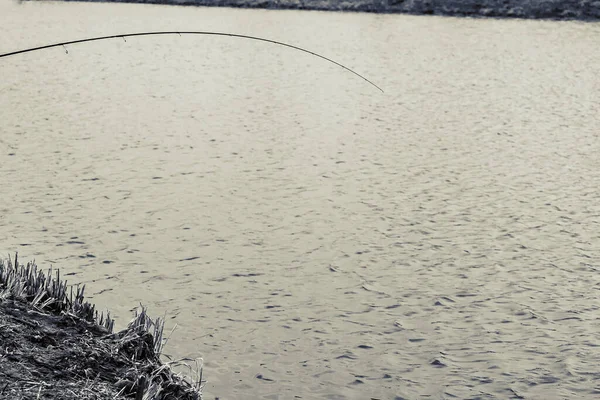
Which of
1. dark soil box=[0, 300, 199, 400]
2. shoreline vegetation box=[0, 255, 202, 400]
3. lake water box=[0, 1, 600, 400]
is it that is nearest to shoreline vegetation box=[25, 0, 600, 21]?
lake water box=[0, 1, 600, 400]

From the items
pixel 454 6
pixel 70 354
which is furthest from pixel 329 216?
pixel 454 6

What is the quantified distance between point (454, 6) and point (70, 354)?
25131mm

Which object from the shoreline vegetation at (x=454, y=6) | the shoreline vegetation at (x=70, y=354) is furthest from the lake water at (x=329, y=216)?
the shoreline vegetation at (x=454, y=6)

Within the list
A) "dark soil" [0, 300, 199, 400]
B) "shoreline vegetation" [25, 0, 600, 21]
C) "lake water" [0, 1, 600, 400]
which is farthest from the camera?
"shoreline vegetation" [25, 0, 600, 21]

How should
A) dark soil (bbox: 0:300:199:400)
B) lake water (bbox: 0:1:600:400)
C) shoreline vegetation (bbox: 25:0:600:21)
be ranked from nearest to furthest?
dark soil (bbox: 0:300:199:400)
lake water (bbox: 0:1:600:400)
shoreline vegetation (bbox: 25:0:600:21)

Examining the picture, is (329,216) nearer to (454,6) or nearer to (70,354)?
(70,354)

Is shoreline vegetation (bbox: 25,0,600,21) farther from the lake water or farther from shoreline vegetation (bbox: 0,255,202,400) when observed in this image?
shoreline vegetation (bbox: 0,255,202,400)

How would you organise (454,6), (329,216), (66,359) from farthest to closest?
1. (454,6)
2. (329,216)
3. (66,359)

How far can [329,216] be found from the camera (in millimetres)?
7340

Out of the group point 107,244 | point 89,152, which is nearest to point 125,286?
point 107,244

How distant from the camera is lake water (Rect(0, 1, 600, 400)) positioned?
475cm

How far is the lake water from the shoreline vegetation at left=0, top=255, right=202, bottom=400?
1.08ft

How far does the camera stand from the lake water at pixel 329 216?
4.75 metres

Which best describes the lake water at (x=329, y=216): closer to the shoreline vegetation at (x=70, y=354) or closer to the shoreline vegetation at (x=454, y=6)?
the shoreline vegetation at (x=70, y=354)
